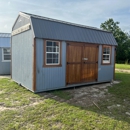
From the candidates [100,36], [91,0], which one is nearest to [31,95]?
[100,36]

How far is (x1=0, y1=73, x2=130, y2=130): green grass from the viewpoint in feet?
9.52

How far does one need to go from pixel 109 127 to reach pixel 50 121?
4.41 ft

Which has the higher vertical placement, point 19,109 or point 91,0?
point 91,0

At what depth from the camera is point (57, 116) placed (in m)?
3.36

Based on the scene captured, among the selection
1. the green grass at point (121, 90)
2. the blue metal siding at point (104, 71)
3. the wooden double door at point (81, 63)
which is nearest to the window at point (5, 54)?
the wooden double door at point (81, 63)

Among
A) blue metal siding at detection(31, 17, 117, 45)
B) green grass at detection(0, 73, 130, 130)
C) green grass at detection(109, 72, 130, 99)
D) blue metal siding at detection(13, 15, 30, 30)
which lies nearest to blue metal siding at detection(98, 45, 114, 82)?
blue metal siding at detection(31, 17, 117, 45)

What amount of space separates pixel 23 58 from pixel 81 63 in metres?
2.83

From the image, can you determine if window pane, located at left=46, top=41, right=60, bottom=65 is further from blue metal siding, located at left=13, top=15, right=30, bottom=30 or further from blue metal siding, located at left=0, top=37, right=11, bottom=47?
blue metal siding, located at left=0, top=37, right=11, bottom=47

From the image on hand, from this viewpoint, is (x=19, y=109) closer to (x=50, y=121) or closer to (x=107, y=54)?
(x=50, y=121)

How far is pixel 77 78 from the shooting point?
652 centimetres

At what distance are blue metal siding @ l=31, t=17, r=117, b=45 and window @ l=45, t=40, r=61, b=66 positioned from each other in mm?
281

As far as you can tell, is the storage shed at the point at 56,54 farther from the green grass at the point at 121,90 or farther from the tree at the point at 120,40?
the tree at the point at 120,40

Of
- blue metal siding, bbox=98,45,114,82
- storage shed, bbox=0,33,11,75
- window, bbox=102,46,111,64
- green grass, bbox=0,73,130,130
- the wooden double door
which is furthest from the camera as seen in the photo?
storage shed, bbox=0,33,11,75

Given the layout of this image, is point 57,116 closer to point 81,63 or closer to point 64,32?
point 81,63
